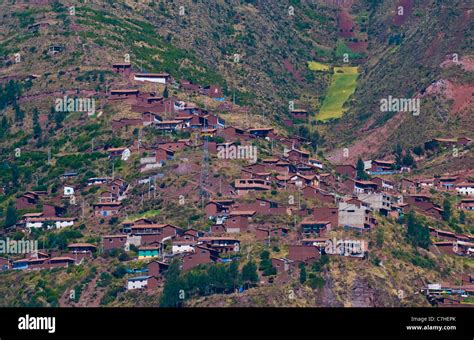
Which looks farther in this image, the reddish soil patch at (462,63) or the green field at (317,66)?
the green field at (317,66)

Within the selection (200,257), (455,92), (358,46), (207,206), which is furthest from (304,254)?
(358,46)

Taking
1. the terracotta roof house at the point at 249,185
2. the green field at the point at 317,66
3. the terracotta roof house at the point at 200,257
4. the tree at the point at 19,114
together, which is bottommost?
the terracotta roof house at the point at 200,257

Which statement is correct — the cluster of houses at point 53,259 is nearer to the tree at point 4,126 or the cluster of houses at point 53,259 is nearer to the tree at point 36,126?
the tree at point 36,126

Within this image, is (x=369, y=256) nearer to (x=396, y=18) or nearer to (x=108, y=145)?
(x=108, y=145)

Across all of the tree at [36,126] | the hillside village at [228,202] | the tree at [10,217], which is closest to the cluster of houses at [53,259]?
the hillside village at [228,202]

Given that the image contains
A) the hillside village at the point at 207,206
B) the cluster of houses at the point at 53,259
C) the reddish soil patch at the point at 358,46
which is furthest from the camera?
the reddish soil patch at the point at 358,46

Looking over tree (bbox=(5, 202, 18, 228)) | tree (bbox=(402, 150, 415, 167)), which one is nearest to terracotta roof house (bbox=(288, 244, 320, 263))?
tree (bbox=(5, 202, 18, 228))
